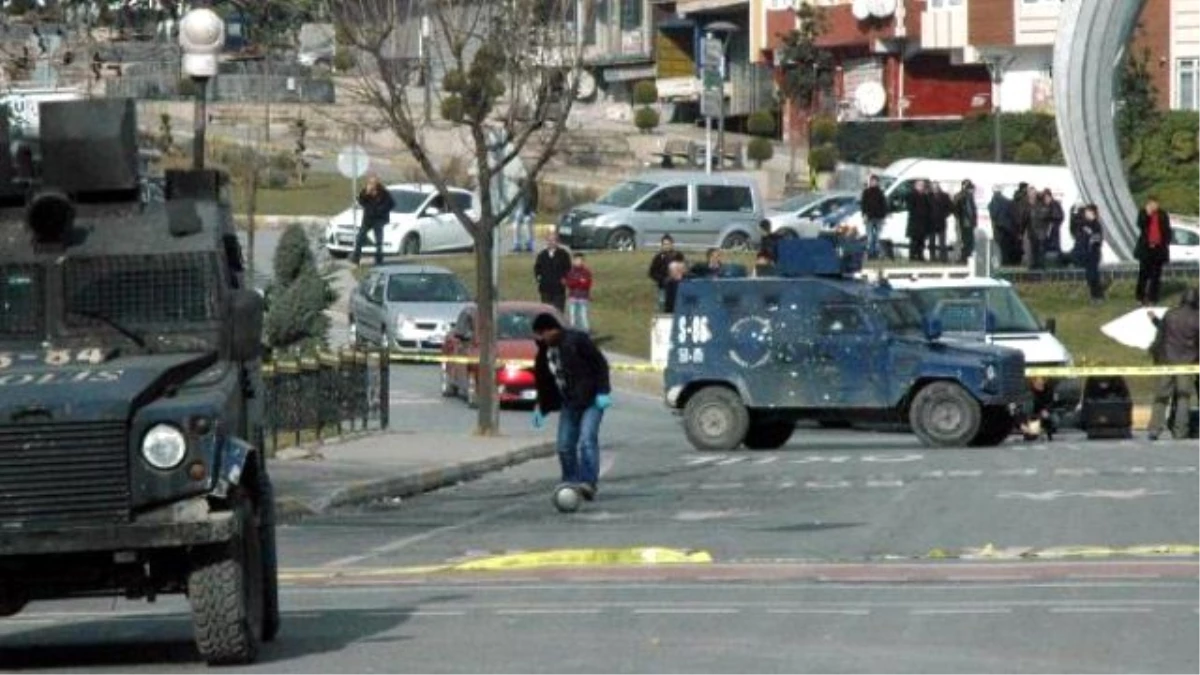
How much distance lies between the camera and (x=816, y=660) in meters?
13.7

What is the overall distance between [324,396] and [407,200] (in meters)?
30.2

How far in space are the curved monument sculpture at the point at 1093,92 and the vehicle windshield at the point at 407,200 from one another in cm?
1626

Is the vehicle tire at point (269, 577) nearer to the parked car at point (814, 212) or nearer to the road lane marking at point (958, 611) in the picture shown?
the road lane marking at point (958, 611)

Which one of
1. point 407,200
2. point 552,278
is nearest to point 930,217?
point 552,278

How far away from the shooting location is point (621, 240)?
63281 mm

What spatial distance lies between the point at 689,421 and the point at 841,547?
554 inches

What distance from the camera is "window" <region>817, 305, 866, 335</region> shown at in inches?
1369

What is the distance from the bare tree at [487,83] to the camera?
35562mm

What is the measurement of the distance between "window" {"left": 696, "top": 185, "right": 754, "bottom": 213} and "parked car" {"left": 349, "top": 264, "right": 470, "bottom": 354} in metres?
14.1

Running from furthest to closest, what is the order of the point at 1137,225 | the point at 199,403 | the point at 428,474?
the point at 1137,225
the point at 428,474
the point at 199,403

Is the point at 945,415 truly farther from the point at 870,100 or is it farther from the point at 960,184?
the point at 870,100

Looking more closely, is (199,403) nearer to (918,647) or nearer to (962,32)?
(918,647)

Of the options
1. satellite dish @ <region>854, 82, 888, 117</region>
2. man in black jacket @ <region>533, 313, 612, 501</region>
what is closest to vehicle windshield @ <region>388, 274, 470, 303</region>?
man in black jacket @ <region>533, 313, 612, 501</region>

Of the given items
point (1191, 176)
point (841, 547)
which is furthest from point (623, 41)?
point (841, 547)
